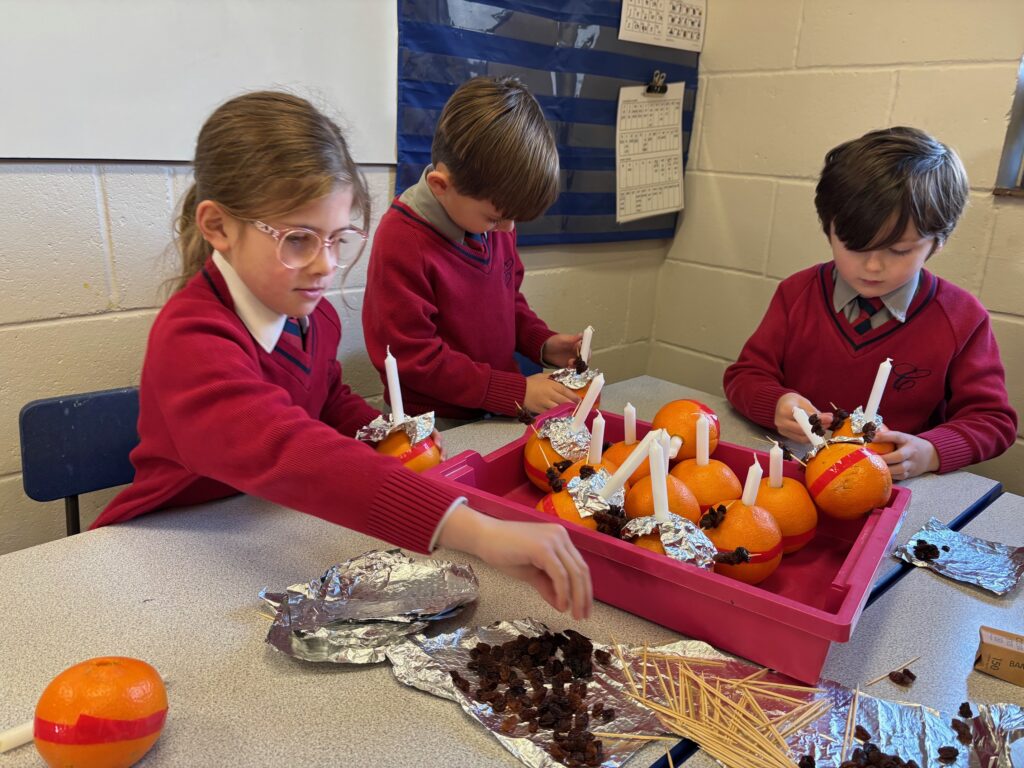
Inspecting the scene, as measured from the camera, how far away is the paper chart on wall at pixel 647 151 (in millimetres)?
2354

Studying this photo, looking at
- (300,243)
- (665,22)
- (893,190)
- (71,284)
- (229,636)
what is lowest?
(229,636)

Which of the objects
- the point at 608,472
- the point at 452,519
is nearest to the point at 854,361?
the point at 608,472

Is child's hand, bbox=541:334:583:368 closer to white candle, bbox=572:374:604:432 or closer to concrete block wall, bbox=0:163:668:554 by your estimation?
white candle, bbox=572:374:604:432

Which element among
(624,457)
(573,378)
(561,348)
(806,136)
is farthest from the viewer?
(806,136)

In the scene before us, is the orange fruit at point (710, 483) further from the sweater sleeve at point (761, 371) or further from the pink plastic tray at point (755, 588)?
the sweater sleeve at point (761, 371)

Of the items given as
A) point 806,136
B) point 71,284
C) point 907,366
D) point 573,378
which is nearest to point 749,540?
point 573,378

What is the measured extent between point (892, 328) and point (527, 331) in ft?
2.68

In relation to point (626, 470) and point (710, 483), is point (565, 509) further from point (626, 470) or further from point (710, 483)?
point (710, 483)

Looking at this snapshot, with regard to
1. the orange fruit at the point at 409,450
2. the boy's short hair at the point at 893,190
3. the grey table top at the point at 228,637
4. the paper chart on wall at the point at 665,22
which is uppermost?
the paper chart on wall at the point at 665,22

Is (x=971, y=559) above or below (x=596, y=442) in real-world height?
below

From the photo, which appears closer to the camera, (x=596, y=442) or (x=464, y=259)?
(x=596, y=442)

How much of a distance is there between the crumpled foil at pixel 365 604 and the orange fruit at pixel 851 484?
49cm

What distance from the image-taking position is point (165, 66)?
144 cm

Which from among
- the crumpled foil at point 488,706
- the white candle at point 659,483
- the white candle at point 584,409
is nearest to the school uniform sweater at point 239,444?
the crumpled foil at point 488,706
